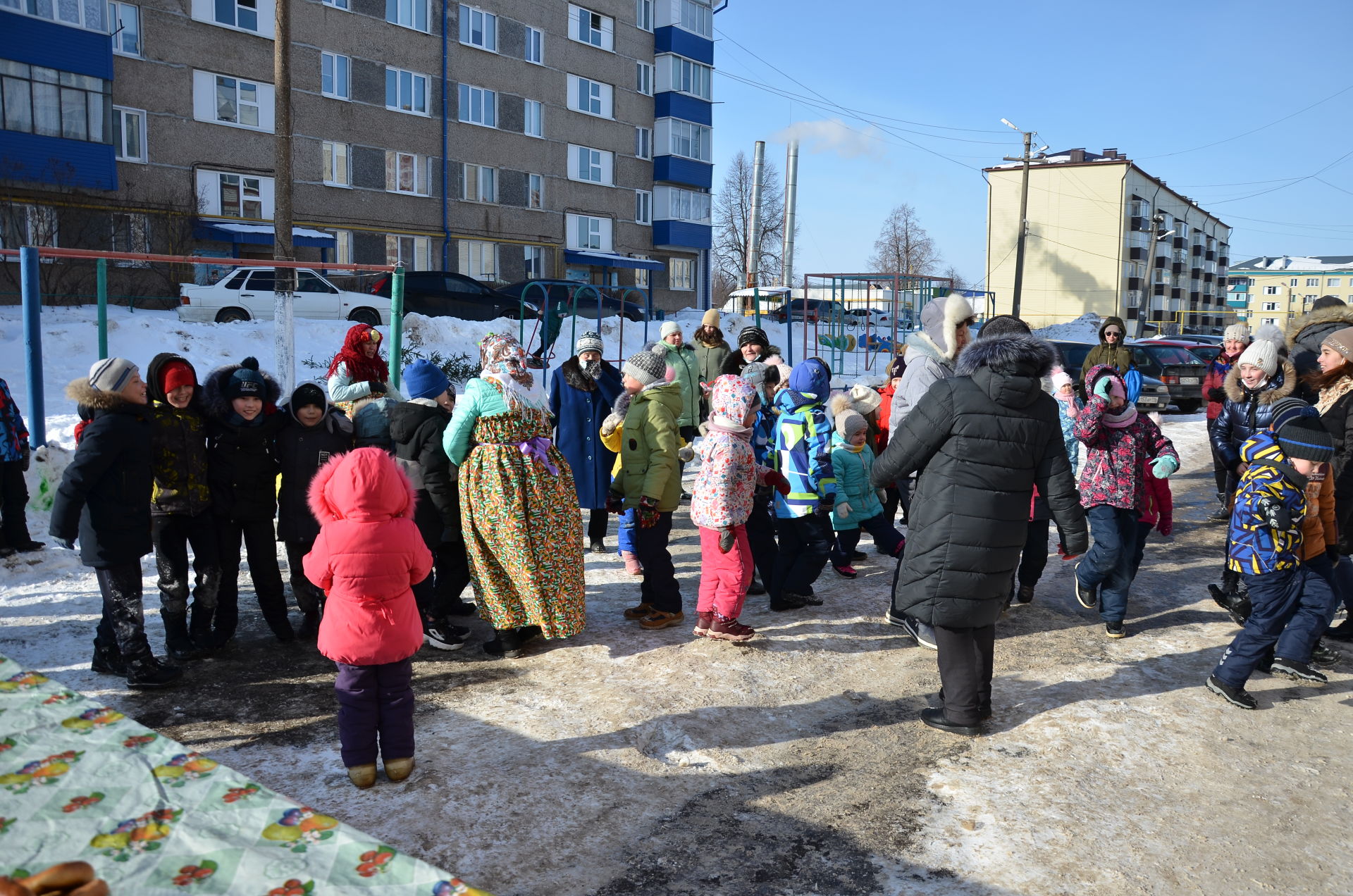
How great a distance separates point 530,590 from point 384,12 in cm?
2942

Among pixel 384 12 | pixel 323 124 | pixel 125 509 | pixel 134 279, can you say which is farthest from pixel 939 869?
pixel 384 12

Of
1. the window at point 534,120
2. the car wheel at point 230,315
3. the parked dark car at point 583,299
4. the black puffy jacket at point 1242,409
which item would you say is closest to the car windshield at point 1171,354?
the parked dark car at point 583,299

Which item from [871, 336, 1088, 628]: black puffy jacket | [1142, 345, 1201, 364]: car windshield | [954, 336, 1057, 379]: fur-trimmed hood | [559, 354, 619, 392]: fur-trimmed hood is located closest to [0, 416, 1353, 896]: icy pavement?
[871, 336, 1088, 628]: black puffy jacket

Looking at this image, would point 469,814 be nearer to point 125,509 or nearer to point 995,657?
point 125,509

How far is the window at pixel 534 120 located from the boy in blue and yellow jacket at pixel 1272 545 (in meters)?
32.3

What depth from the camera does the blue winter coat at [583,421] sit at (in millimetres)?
6914

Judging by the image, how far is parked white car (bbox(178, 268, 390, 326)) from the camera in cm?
1816

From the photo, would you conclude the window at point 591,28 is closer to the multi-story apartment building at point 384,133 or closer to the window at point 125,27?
the multi-story apartment building at point 384,133

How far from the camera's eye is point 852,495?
611 cm

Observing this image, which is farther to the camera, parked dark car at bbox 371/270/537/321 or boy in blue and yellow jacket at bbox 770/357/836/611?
parked dark car at bbox 371/270/537/321

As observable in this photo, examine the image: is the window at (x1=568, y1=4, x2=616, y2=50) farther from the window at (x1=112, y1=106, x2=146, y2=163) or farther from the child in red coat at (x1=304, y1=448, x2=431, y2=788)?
the child in red coat at (x1=304, y1=448, x2=431, y2=788)

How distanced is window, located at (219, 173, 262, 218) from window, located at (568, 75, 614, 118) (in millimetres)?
13069

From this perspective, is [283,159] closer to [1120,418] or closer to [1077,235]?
[1120,418]

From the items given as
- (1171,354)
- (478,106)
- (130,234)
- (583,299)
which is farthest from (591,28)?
(1171,354)
